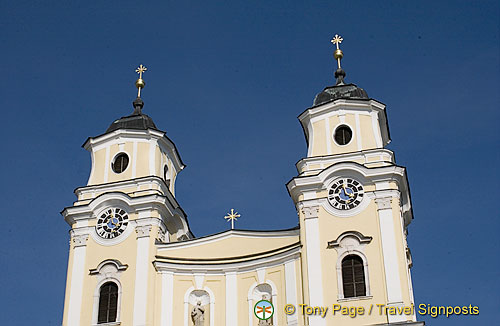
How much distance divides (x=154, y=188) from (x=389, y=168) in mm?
9143

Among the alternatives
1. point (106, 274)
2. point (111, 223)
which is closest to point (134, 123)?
point (111, 223)

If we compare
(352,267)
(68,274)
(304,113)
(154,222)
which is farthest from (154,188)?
(352,267)

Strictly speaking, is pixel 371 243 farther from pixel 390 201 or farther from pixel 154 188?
pixel 154 188

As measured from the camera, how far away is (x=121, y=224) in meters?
30.4

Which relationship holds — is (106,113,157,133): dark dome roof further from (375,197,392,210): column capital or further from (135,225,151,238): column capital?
(375,197,392,210): column capital

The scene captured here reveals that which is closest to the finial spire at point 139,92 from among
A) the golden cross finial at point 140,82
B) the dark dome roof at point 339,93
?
the golden cross finial at point 140,82

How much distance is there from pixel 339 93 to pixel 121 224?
9.93 meters

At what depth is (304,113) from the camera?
31281 millimetres

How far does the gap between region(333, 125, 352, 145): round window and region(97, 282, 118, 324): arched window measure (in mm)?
9937

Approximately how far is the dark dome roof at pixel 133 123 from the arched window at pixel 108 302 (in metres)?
6.96

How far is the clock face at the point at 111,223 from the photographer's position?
30234mm

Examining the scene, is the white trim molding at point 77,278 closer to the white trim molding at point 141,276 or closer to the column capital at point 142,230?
the column capital at point 142,230

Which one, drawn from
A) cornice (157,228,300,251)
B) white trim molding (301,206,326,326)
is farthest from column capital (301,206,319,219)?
cornice (157,228,300,251)

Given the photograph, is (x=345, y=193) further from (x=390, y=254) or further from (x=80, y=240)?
(x=80, y=240)
